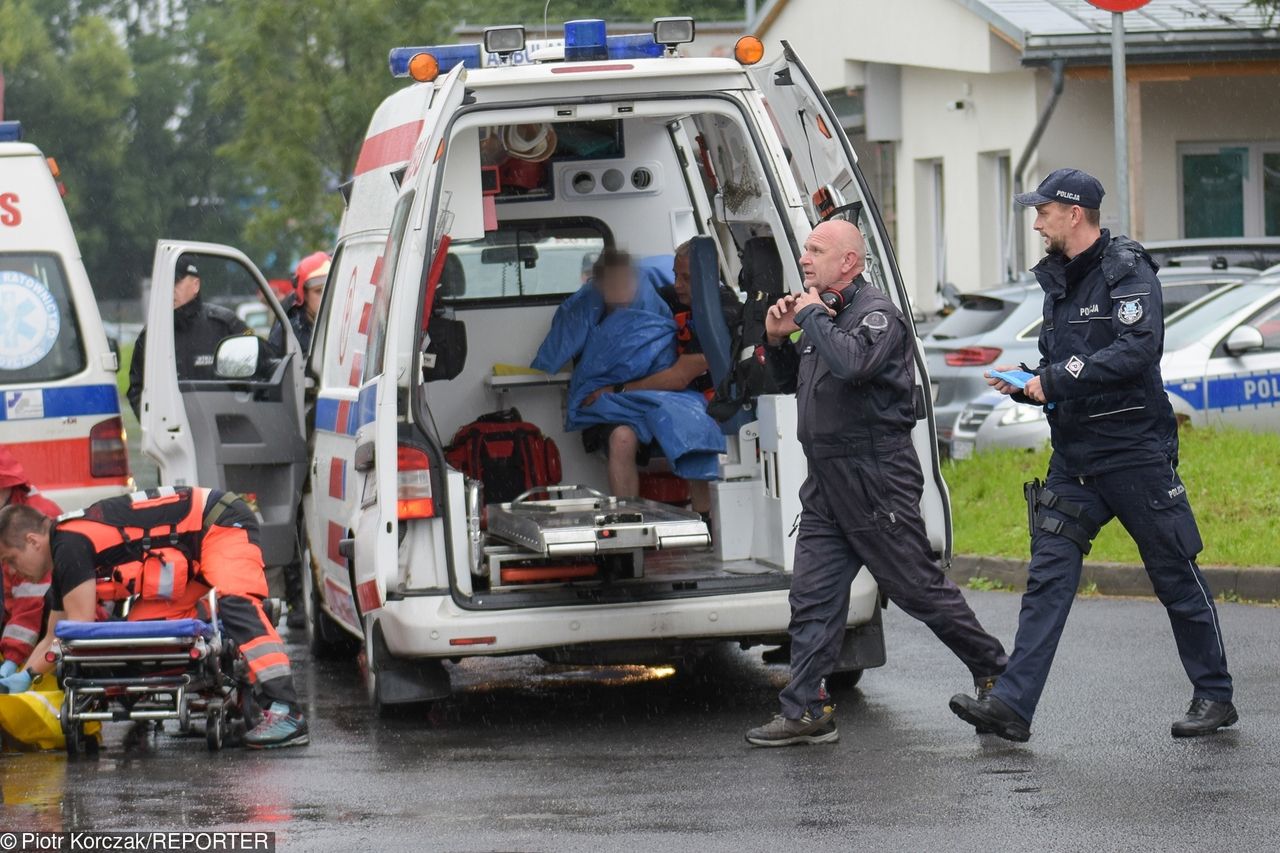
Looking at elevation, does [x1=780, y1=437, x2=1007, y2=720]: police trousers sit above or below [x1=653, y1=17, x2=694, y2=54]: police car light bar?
below

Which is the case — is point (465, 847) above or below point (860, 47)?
below

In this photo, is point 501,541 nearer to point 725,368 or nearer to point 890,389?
point 725,368

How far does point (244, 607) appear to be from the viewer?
25.1 ft

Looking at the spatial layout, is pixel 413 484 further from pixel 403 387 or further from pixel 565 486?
pixel 565 486

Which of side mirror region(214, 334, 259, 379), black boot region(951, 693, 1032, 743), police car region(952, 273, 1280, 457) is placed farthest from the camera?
police car region(952, 273, 1280, 457)

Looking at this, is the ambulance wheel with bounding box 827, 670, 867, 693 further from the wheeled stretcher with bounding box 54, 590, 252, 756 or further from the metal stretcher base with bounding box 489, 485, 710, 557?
the wheeled stretcher with bounding box 54, 590, 252, 756

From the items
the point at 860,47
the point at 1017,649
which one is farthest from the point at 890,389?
the point at 860,47

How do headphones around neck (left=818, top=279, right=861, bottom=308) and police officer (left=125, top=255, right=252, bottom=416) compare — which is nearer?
headphones around neck (left=818, top=279, right=861, bottom=308)

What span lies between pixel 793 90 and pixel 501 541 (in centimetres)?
207

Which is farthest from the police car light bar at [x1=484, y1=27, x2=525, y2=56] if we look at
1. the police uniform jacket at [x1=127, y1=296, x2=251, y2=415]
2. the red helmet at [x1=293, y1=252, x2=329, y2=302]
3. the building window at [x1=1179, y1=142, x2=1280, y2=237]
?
the building window at [x1=1179, y1=142, x2=1280, y2=237]

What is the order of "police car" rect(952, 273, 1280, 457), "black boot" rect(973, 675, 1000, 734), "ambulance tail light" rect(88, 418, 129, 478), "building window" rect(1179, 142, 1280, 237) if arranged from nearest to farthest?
"black boot" rect(973, 675, 1000, 734)
"ambulance tail light" rect(88, 418, 129, 478)
"police car" rect(952, 273, 1280, 457)
"building window" rect(1179, 142, 1280, 237)

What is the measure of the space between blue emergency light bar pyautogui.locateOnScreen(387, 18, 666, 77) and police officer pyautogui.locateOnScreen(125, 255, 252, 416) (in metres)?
2.66

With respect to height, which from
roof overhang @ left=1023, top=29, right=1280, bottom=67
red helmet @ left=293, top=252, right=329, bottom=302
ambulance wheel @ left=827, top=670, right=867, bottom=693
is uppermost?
roof overhang @ left=1023, top=29, right=1280, bottom=67

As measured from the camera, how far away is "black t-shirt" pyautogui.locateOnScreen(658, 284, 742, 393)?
9242 millimetres
